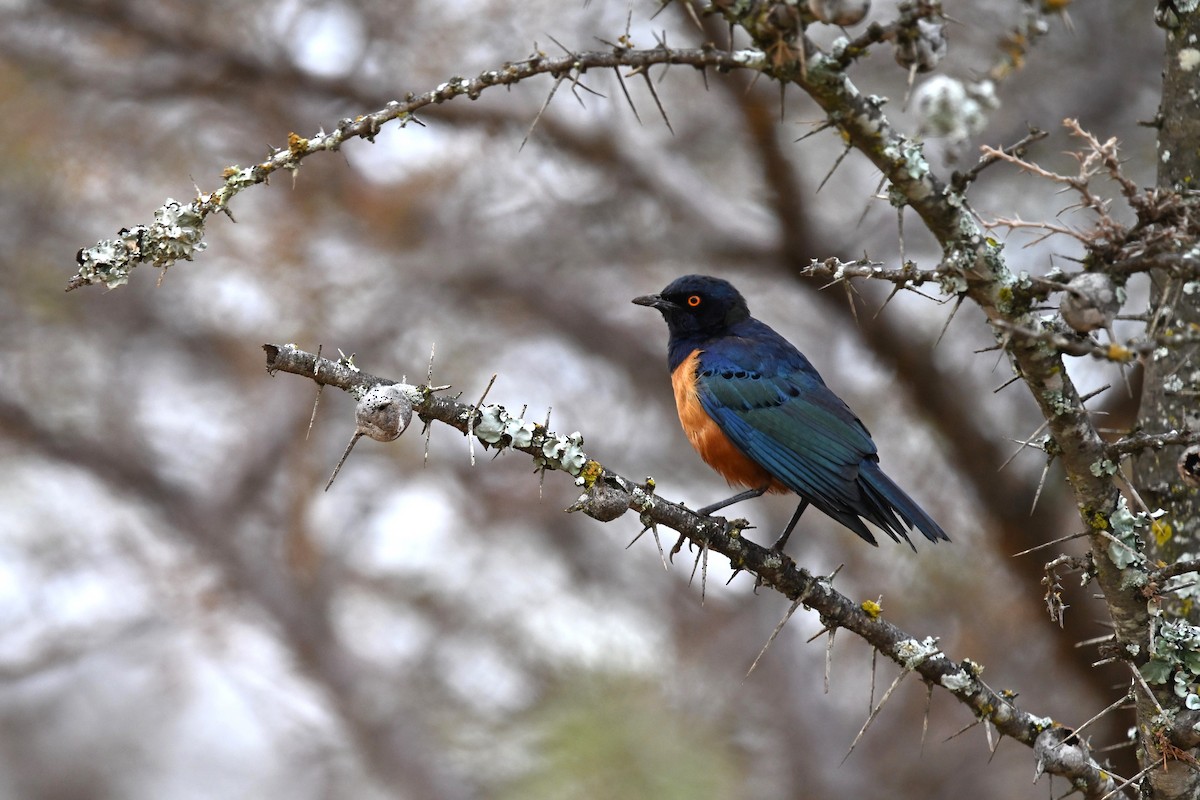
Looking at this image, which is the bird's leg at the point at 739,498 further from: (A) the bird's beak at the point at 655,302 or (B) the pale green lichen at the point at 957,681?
(B) the pale green lichen at the point at 957,681

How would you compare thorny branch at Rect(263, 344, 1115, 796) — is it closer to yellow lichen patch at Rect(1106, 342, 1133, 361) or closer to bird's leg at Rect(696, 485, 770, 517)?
bird's leg at Rect(696, 485, 770, 517)

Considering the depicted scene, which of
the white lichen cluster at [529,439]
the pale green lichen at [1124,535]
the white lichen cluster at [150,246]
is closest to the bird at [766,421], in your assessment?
the pale green lichen at [1124,535]

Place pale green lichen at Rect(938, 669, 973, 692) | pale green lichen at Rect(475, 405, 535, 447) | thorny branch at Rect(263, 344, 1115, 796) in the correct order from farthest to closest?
pale green lichen at Rect(938, 669, 973, 692) < pale green lichen at Rect(475, 405, 535, 447) < thorny branch at Rect(263, 344, 1115, 796)

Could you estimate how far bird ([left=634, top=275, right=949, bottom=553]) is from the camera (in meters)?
4.46

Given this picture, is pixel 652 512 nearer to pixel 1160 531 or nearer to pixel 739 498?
pixel 1160 531

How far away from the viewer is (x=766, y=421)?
4992mm

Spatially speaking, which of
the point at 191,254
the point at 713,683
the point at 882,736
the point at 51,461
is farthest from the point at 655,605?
the point at 191,254

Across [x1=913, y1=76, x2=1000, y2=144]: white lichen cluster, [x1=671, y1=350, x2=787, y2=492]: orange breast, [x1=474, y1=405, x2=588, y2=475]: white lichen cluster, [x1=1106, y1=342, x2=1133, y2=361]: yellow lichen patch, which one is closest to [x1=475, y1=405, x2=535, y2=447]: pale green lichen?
[x1=474, y1=405, x2=588, y2=475]: white lichen cluster

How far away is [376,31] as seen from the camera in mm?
8164

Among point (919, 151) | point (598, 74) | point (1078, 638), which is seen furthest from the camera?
point (598, 74)

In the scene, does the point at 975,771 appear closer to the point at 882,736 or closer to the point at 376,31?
the point at 882,736

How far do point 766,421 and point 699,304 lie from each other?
0.96m

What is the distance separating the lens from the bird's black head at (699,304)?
5.73m

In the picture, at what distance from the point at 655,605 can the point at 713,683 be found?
70 cm
